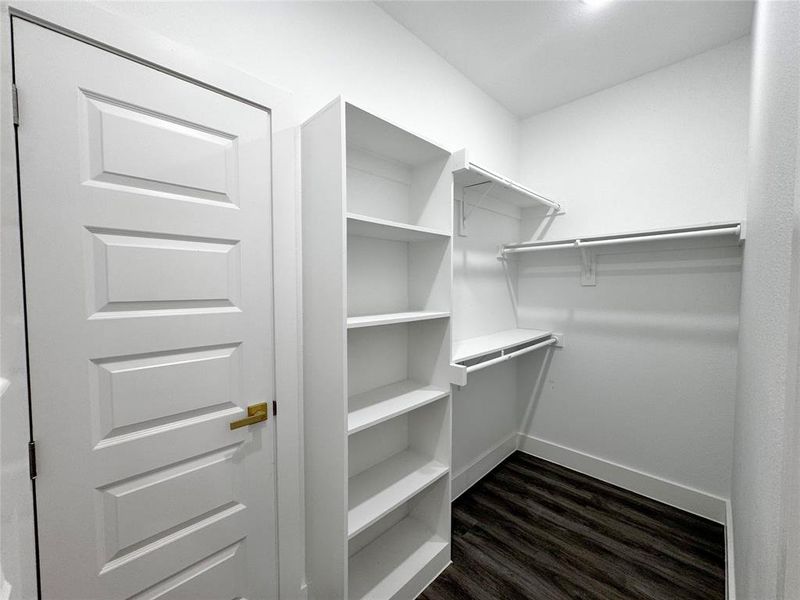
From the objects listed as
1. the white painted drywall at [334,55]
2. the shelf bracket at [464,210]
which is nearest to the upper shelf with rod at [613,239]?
the shelf bracket at [464,210]

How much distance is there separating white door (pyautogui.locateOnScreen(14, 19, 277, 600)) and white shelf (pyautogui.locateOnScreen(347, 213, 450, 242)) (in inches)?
14.1

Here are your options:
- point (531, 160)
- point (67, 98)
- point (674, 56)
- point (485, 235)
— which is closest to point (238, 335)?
Result: point (67, 98)

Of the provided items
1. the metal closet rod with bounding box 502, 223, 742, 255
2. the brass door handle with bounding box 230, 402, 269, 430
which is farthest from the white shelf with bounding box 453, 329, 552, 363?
the brass door handle with bounding box 230, 402, 269, 430

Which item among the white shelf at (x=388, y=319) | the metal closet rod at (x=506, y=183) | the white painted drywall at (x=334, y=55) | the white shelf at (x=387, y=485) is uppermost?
the white painted drywall at (x=334, y=55)

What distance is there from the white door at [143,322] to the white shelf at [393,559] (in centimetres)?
42

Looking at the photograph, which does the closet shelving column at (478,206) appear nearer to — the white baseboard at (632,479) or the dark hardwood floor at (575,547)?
the white baseboard at (632,479)

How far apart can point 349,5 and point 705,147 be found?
214 centimetres

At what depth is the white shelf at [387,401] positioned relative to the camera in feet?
4.21

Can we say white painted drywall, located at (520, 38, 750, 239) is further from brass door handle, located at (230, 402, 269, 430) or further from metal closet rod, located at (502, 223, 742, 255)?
brass door handle, located at (230, 402, 269, 430)

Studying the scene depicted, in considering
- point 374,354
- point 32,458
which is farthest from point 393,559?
point 32,458

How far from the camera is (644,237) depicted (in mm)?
1854

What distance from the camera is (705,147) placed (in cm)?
192

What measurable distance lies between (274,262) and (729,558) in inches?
97.6

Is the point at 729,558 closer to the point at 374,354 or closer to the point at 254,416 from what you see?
the point at 374,354
